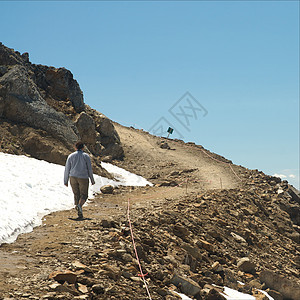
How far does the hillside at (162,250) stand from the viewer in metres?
6.04

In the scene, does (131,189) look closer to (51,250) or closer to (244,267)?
(244,267)

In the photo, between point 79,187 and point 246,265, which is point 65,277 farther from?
point 246,265

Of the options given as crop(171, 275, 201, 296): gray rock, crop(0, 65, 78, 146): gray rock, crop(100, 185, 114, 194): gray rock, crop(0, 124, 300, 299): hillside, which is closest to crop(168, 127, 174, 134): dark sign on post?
crop(0, 124, 300, 299): hillside

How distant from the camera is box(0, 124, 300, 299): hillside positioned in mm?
6039

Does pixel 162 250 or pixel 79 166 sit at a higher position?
pixel 79 166

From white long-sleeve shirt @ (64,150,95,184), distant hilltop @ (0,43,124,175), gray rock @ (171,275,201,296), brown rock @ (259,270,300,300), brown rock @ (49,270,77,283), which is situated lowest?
brown rock @ (49,270,77,283)

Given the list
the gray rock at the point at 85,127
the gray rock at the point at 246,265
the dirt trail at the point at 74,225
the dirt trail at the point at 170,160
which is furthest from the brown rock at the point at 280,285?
the gray rock at the point at 85,127

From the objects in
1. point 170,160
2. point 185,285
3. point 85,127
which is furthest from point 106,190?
point 170,160

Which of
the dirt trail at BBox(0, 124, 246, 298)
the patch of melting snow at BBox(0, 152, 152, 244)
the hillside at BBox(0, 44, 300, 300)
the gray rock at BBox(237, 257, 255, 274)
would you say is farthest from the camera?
the gray rock at BBox(237, 257, 255, 274)

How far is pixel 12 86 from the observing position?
22.4 m

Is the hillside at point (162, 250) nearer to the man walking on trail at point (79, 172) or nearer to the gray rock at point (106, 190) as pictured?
the gray rock at point (106, 190)

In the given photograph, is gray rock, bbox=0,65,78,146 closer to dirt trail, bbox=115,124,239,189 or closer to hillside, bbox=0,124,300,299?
hillside, bbox=0,124,300,299

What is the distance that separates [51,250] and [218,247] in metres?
6.76

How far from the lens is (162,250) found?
9.27 meters
